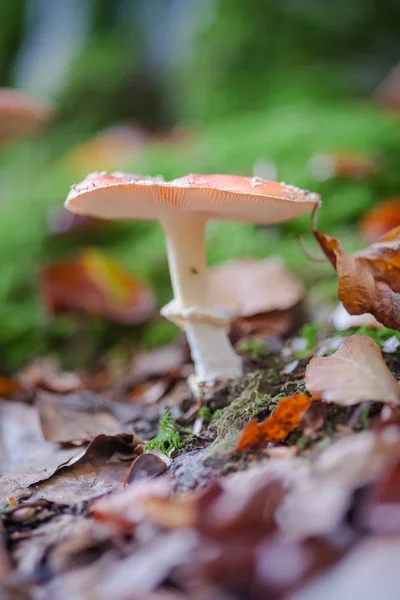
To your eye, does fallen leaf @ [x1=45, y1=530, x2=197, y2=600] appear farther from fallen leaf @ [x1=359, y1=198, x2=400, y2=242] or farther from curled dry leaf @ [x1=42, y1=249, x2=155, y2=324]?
fallen leaf @ [x1=359, y1=198, x2=400, y2=242]

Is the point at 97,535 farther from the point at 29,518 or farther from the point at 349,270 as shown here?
the point at 349,270

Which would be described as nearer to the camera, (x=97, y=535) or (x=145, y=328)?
(x=97, y=535)

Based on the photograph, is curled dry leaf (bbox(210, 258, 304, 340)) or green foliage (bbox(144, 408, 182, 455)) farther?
curled dry leaf (bbox(210, 258, 304, 340))

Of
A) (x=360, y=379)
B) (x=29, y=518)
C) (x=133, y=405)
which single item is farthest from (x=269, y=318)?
(x=29, y=518)

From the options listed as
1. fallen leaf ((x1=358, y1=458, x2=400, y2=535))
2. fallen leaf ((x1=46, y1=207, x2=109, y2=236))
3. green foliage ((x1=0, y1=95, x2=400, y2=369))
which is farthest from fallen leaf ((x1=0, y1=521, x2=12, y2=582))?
fallen leaf ((x1=46, y1=207, x2=109, y2=236))

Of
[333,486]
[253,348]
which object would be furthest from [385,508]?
[253,348]

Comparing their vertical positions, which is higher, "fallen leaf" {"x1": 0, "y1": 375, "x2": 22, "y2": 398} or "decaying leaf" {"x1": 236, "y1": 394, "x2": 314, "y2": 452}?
"fallen leaf" {"x1": 0, "y1": 375, "x2": 22, "y2": 398}

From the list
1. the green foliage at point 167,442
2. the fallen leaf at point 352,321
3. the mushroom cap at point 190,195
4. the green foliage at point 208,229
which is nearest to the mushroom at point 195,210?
the mushroom cap at point 190,195

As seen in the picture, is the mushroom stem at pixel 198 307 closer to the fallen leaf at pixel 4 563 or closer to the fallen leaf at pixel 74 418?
the fallen leaf at pixel 74 418

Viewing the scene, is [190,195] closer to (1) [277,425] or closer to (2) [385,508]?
(1) [277,425]
